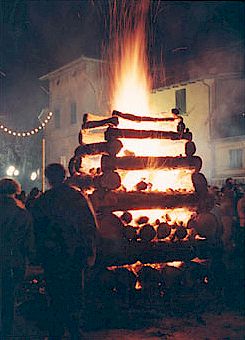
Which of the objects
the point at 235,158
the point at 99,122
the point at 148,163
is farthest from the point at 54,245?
the point at 235,158

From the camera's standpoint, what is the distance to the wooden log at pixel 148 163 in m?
7.85

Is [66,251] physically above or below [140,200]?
below

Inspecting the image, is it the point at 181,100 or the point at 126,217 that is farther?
the point at 181,100

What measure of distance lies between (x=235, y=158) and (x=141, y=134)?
19.1 meters

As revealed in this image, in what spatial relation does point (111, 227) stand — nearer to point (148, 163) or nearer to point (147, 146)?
point (148, 163)

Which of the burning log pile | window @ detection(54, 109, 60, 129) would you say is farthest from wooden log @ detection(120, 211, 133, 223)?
window @ detection(54, 109, 60, 129)

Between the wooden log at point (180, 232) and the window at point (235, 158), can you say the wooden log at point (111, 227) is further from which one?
the window at point (235, 158)

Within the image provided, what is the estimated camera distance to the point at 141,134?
8438mm

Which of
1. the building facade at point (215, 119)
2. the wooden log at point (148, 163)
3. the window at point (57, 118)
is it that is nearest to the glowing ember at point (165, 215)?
the wooden log at point (148, 163)

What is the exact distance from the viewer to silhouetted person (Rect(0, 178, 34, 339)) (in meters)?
6.03

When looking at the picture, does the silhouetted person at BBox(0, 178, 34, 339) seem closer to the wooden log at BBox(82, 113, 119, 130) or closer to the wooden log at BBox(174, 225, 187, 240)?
the wooden log at BBox(82, 113, 119, 130)

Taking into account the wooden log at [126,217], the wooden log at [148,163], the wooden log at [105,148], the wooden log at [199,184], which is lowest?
the wooden log at [126,217]

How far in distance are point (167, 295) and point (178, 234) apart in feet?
3.72

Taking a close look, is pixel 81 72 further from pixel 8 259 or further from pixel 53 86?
pixel 8 259
